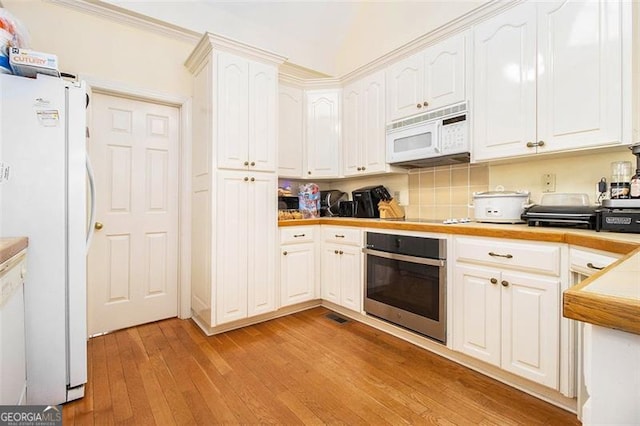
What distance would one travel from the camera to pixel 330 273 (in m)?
2.84

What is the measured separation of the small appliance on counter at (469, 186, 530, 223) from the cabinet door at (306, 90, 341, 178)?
1.58 meters

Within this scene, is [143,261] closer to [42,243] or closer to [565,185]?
[42,243]

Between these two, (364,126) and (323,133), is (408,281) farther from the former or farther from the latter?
(323,133)

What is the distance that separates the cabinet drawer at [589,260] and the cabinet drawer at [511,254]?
7cm

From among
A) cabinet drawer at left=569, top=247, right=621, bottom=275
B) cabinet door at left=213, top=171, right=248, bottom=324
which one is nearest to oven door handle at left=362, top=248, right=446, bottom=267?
cabinet drawer at left=569, top=247, right=621, bottom=275

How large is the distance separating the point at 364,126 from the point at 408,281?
158 cm

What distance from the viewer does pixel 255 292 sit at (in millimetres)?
2562

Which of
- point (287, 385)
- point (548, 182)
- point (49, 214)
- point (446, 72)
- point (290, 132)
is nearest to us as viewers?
point (49, 214)

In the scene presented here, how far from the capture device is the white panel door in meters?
2.45

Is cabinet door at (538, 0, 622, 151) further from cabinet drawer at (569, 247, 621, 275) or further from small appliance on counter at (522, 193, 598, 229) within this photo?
cabinet drawer at (569, 247, 621, 275)

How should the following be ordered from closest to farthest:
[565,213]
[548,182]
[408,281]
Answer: [565,213] < [548,182] < [408,281]

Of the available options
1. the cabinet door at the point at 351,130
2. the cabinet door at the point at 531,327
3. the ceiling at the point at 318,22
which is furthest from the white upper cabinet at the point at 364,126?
the cabinet door at the point at 531,327

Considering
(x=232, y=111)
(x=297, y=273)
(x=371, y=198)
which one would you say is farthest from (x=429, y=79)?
(x=297, y=273)

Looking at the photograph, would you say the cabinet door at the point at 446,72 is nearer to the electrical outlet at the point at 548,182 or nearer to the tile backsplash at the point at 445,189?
the tile backsplash at the point at 445,189
